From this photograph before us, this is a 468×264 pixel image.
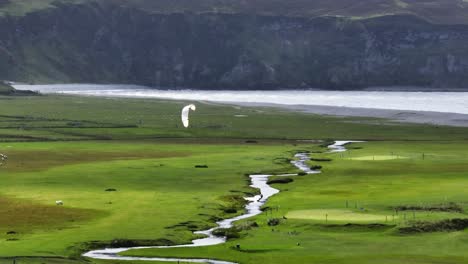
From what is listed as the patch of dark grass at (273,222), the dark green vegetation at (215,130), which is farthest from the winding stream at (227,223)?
the dark green vegetation at (215,130)

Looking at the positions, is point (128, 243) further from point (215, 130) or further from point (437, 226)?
point (215, 130)

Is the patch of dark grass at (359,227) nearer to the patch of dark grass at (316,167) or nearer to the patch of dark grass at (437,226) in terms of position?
the patch of dark grass at (437,226)

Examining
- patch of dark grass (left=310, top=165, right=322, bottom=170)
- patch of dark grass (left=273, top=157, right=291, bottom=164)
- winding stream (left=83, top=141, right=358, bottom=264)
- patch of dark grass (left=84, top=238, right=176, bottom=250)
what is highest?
patch of dark grass (left=84, top=238, right=176, bottom=250)

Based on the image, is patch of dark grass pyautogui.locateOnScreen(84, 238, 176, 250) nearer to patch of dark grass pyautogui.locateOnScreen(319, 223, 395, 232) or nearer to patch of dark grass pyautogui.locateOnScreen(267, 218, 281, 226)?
patch of dark grass pyautogui.locateOnScreen(267, 218, 281, 226)

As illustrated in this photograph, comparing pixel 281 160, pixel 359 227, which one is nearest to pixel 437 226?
pixel 359 227

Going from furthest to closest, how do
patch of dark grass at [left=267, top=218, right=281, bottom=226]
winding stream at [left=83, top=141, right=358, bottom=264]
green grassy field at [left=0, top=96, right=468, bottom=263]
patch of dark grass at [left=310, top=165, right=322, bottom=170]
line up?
patch of dark grass at [left=310, top=165, right=322, bottom=170] → patch of dark grass at [left=267, top=218, right=281, bottom=226] → green grassy field at [left=0, top=96, right=468, bottom=263] → winding stream at [left=83, top=141, right=358, bottom=264]

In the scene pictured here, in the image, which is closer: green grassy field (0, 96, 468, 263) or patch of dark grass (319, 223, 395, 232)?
green grassy field (0, 96, 468, 263)

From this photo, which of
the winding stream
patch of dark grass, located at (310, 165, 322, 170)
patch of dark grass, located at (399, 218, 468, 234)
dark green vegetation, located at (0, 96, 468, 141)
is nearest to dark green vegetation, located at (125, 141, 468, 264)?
patch of dark grass, located at (399, 218, 468, 234)

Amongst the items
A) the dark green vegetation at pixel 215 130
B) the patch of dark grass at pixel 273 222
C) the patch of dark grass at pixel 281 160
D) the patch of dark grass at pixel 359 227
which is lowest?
the dark green vegetation at pixel 215 130

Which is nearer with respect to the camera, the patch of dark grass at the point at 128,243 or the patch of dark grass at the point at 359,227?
the patch of dark grass at the point at 128,243
